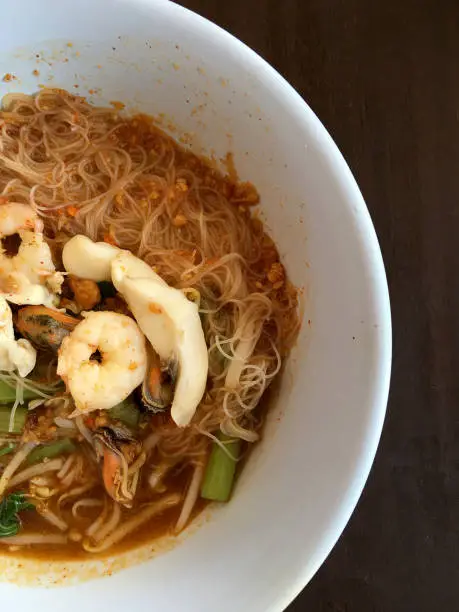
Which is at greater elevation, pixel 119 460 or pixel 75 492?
pixel 119 460

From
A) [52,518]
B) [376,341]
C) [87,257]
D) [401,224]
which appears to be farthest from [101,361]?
[401,224]

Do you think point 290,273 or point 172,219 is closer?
point 290,273

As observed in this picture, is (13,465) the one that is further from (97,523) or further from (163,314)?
(163,314)

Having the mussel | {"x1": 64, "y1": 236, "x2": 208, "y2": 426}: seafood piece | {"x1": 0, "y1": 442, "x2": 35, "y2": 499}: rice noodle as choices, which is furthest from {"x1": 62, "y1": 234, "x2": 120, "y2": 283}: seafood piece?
{"x1": 0, "y1": 442, "x2": 35, "y2": 499}: rice noodle

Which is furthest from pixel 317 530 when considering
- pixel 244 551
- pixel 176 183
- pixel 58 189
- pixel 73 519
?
pixel 58 189

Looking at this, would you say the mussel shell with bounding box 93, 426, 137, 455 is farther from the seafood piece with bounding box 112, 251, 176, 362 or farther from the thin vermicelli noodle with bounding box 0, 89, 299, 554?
the seafood piece with bounding box 112, 251, 176, 362

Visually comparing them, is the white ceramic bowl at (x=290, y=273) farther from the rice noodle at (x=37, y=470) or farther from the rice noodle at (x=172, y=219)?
the rice noodle at (x=37, y=470)
